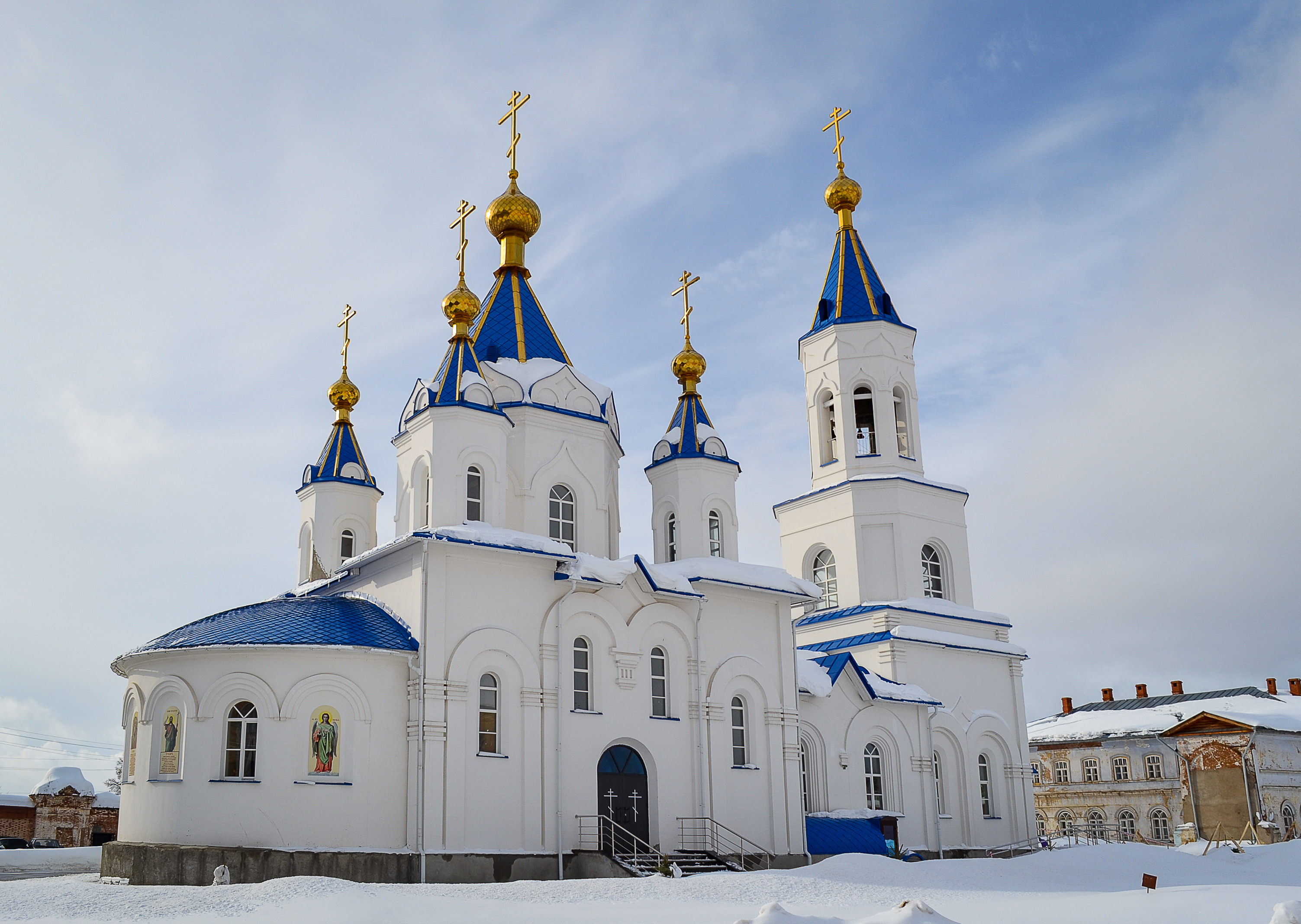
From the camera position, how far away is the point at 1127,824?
39.3 m

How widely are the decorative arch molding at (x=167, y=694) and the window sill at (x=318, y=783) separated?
154 cm

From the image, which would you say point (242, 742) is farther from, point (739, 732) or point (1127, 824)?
point (1127, 824)

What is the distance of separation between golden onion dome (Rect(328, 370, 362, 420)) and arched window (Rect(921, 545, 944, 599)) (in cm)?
1190

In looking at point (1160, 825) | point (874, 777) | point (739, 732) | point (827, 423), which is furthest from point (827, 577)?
point (1160, 825)

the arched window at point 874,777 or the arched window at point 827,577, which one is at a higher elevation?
the arched window at point 827,577

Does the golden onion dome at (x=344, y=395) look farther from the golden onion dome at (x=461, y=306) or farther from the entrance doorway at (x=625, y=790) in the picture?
the entrance doorway at (x=625, y=790)

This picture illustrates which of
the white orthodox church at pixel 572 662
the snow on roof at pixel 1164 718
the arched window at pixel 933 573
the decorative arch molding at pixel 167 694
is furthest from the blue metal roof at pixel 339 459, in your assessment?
the snow on roof at pixel 1164 718

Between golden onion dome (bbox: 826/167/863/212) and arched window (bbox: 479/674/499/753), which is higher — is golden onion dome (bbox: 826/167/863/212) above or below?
above

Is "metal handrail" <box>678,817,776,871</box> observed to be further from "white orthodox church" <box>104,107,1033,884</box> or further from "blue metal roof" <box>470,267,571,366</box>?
"blue metal roof" <box>470,267,571,366</box>

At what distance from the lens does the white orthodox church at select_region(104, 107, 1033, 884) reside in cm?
1453

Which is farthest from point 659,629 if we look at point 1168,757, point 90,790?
point 1168,757

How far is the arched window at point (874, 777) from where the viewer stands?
2073 cm

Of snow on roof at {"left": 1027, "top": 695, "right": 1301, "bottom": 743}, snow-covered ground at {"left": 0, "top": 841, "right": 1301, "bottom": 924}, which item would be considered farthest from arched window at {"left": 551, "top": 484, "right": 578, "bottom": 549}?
snow on roof at {"left": 1027, "top": 695, "right": 1301, "bottom": 743}

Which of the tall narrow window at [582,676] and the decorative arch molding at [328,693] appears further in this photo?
the tall narrow window at [582,676]
